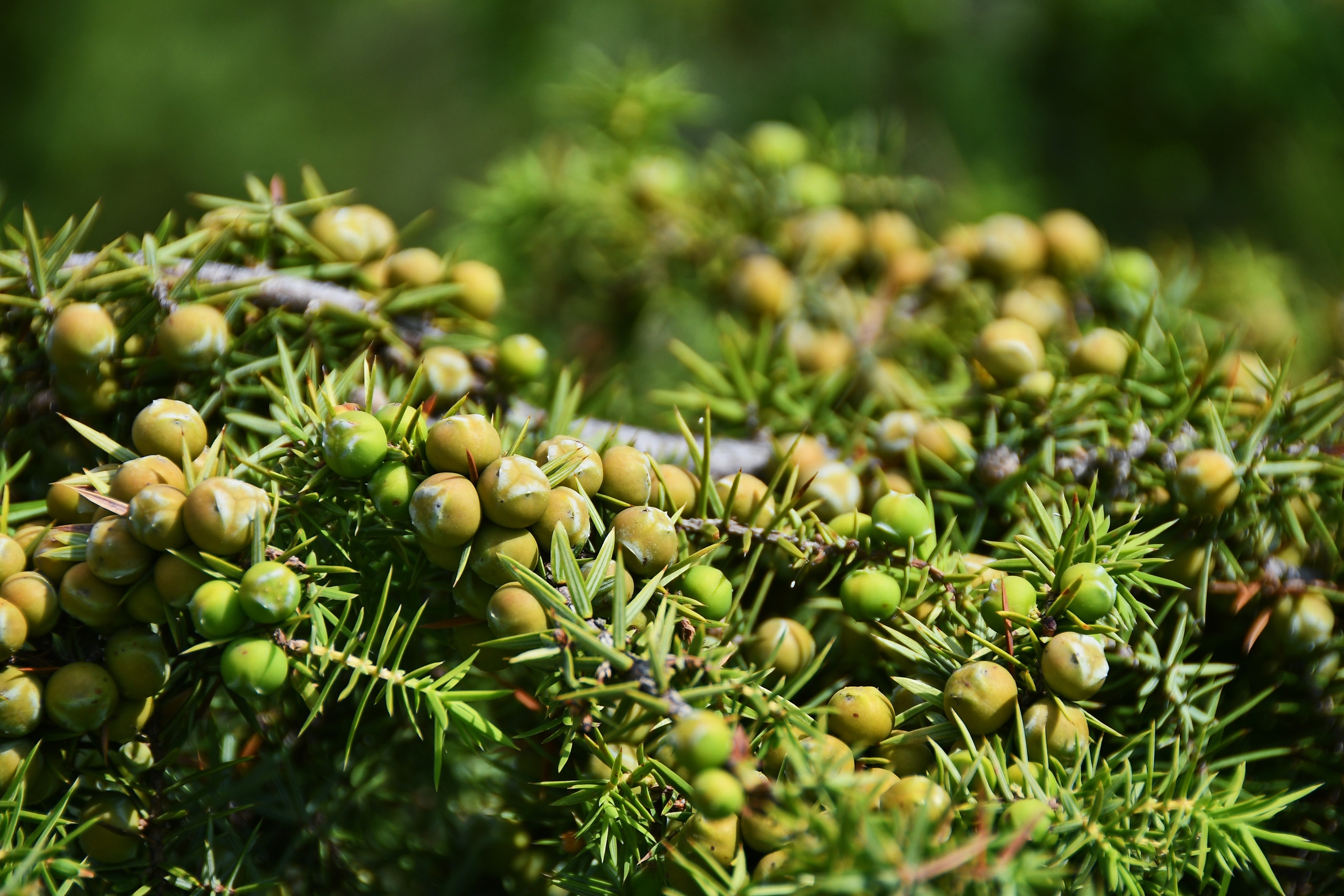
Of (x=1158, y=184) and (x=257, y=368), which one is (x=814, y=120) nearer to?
(x=1158, y=184)

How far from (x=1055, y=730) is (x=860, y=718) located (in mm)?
110

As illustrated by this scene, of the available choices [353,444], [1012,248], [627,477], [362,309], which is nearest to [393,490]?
[353,444]

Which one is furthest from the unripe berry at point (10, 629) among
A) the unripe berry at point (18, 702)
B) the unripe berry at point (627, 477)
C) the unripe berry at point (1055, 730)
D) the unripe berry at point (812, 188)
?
the unripe berry at point (812, 188)

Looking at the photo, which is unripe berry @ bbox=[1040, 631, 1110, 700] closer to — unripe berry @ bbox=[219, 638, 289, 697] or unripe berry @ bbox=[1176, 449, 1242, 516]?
unripe berry @ bbox=[1176, 449, 1242, 516]

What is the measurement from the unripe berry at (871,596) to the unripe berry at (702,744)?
153 millimetres

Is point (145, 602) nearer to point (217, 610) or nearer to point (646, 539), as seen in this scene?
point (217, 610)

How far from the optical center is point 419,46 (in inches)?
135

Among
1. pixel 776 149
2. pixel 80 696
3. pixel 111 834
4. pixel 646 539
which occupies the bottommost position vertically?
pixel 111 834

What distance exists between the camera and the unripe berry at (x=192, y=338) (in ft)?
1.90

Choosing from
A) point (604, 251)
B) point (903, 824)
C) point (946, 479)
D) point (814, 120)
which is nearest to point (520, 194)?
point (604, 251)

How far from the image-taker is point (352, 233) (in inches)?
27.4

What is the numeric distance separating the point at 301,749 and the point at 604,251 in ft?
2.40

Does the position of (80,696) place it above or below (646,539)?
below

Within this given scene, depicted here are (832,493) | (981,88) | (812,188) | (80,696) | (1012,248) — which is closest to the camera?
(80,696)
